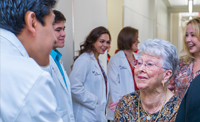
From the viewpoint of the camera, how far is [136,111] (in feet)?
6.39

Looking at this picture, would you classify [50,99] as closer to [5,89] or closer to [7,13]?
[5,89]

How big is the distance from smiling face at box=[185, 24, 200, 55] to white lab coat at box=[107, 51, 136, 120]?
1359 millimetres

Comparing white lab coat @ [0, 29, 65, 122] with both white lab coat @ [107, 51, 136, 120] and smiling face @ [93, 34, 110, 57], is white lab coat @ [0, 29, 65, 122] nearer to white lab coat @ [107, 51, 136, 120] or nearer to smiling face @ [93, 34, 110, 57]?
smiling face @ [93, 34, 110, 57]

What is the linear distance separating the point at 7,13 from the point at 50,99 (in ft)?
1.37

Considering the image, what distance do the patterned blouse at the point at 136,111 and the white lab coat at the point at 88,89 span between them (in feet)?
3.66

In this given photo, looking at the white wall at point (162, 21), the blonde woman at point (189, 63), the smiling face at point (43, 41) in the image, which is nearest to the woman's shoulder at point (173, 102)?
the blonde woman at point (189, 63)

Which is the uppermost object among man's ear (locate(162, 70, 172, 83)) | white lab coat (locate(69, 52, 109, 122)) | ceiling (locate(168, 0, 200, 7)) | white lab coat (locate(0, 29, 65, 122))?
ceiling (locate(168, 0, 200, 7))

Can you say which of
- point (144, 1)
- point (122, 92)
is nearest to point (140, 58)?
point (122, 92)

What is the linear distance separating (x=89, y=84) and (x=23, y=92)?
2.53m

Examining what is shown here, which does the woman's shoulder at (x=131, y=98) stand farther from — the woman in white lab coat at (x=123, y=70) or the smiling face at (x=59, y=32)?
the woman in white lab coat at (x=123, y=70)

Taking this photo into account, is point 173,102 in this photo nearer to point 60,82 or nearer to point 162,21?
point 60,82

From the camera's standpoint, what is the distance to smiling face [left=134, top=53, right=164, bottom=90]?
6.41 feet

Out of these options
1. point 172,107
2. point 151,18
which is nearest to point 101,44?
point 172,107

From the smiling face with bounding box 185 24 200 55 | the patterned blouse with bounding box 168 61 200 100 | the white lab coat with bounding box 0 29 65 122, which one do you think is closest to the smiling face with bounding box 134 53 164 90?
the patterned blouse with bounding box 168 61 200 100
